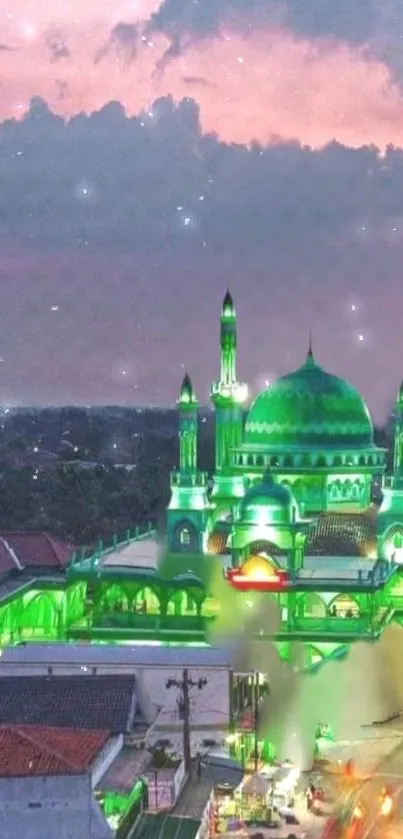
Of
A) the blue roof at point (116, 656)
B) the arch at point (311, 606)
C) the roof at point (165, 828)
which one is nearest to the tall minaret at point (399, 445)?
the arch at point (311, 606)

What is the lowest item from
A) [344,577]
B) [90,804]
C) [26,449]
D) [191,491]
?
[90,804]

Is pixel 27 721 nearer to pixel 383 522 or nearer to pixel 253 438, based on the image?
pixel 383 522

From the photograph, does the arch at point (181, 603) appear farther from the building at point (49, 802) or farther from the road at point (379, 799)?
the building at point (49, 802)

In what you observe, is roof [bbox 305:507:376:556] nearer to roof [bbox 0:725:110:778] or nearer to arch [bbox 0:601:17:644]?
arch [bbox 0:601:17:644]

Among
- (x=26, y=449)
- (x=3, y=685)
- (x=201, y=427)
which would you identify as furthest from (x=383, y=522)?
(x=26, y=449)

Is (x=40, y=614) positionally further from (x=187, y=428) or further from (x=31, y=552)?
(x=187, y=428)

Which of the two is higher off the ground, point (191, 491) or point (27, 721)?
point (191, 491)
